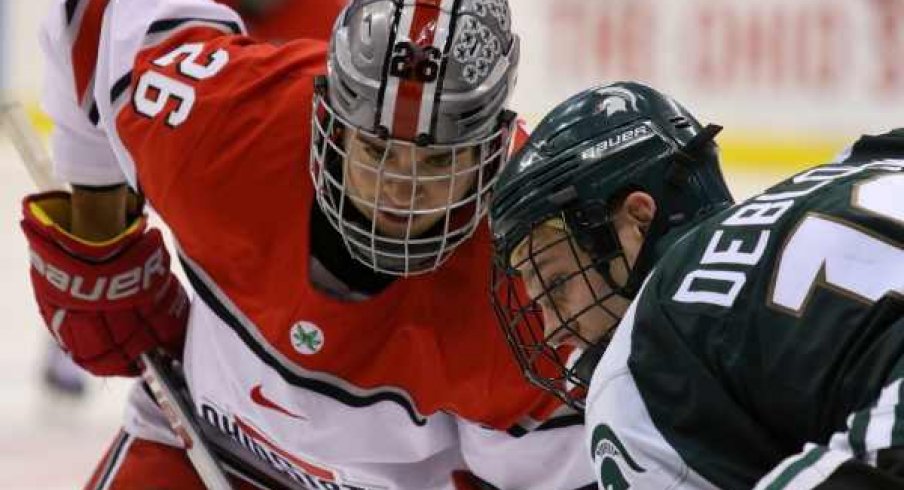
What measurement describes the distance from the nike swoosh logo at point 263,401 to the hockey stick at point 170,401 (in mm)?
223

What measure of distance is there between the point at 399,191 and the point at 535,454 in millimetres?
394

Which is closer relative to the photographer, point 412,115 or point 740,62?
point 412,115

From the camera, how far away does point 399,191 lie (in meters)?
2.00

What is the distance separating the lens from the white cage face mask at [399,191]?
6.52 feet

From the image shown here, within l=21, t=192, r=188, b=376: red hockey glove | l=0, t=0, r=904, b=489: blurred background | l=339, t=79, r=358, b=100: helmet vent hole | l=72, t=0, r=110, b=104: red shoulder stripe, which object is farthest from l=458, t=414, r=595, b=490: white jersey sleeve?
l=0, t=0, r=904, b=489: blurred background

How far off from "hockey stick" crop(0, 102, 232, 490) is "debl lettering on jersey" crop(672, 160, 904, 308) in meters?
1.23

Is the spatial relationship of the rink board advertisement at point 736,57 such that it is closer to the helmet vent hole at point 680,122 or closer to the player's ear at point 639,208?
the helmet vent hole at point 680,122

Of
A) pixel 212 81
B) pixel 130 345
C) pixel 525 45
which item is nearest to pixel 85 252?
pixel 130 345

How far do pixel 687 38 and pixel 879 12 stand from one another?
0.63 metres

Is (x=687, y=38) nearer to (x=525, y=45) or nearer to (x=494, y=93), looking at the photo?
(x=525, y=45)

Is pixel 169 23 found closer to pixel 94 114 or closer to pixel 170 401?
pixel 94 114

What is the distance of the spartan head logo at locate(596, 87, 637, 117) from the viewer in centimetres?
171

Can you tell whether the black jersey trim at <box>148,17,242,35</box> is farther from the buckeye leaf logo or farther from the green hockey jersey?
the green hockey jersey

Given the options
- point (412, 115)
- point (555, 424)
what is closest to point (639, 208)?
point (412, 115)
